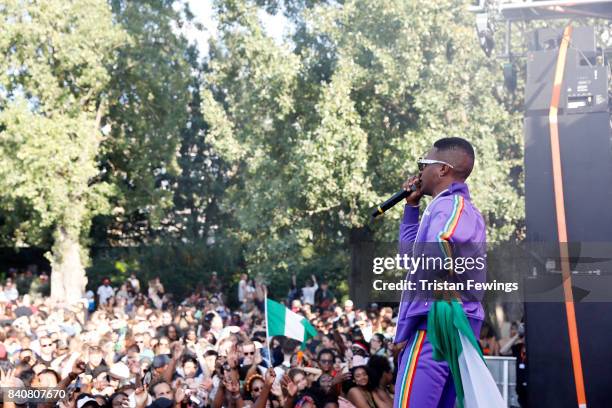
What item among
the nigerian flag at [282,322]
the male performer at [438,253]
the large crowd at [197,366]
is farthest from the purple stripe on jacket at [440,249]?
the nigerian flag at [282,322]

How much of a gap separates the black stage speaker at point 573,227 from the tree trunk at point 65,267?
19.9 meters

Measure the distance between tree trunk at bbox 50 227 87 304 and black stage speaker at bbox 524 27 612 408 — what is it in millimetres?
19912

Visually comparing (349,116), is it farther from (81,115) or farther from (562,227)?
(562,227)

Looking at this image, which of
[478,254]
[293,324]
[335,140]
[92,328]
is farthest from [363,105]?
[478,254]

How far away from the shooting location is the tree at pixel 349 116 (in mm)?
18750

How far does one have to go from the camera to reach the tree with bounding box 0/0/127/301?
82.6 feet

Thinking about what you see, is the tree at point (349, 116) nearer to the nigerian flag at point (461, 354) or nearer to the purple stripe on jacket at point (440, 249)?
the purple stripe on jacket at point (440, 249)

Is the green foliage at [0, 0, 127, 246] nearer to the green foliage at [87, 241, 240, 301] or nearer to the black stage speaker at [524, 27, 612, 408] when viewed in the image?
the green foliage at [87, 241, 240, 301]

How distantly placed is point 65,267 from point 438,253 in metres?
23.8

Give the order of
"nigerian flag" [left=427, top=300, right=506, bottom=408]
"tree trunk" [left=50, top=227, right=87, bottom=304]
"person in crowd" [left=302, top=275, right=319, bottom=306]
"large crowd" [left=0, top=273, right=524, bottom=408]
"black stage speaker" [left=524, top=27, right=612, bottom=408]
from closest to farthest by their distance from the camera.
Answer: "nigerian flag" [left=427, top=300, right=506, bottom=408] < "large crowd" [left=0, top=273, right=524, bottom=408] < "black stage speaker" [left=524, top=27, right=612, bottom=408] < "person in crowd" [left=302, top=275, right=319, bottom=306] < "tree trunk" [left=50, top=227, right=87, bottom=304]

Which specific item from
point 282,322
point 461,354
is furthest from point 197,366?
point 461,354

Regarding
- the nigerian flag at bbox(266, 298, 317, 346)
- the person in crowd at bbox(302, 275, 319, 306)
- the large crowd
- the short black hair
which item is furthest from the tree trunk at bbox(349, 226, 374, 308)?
the short black hair

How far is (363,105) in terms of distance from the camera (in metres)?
20.3

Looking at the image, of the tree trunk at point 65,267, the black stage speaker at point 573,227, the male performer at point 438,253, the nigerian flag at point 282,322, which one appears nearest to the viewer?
the male performer at point 438,253
